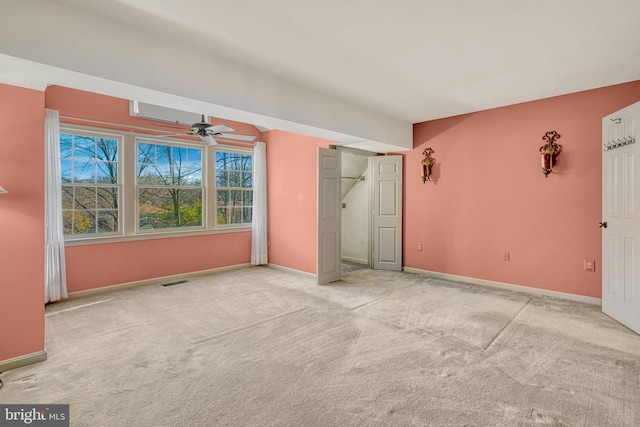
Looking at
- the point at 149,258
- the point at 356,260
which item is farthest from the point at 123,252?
the point at 356,260

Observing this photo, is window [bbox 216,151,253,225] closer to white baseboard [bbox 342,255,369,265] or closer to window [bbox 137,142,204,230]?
window [bbox 137,142,204,230]

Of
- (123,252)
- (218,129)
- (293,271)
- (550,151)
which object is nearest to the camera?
(218,129)

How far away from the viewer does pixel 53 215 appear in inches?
161

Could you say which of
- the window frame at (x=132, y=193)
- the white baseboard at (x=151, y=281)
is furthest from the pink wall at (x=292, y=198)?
the window frame at (x=132, y=193)

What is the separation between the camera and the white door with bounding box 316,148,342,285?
5043 mm

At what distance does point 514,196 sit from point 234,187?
4675 millimetres

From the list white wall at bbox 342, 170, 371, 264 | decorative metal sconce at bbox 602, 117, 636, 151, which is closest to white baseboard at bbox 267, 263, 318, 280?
white wall at bbox 342, 170, 371, 264

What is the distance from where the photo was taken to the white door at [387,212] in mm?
5840

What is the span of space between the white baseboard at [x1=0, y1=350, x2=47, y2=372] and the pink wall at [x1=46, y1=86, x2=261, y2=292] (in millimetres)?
2019

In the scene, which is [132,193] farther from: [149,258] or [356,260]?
[356,260]

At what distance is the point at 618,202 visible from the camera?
135 inches

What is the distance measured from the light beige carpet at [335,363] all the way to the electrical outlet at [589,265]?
470 mm

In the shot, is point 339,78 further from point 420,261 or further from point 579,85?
point 420,261

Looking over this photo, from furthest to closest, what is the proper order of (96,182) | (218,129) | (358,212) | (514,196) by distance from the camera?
(358,212) → (96,182) → (514,196) → (218,129)
